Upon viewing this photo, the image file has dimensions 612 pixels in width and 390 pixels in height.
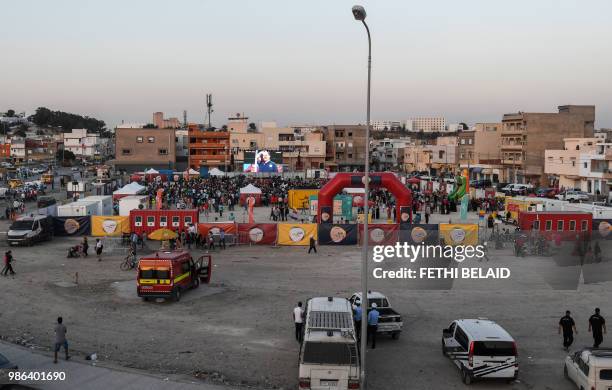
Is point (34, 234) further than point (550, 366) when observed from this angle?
Yes

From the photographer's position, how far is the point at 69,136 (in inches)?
6171

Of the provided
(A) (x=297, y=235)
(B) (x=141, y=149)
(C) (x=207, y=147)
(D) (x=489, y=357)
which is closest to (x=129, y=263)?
(A) (x=297, y=235)

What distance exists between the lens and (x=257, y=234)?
32125mm

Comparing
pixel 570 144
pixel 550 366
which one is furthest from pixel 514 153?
pixel 550 366

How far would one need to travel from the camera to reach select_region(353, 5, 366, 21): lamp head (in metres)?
10.9

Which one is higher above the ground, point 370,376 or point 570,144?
point 570,144

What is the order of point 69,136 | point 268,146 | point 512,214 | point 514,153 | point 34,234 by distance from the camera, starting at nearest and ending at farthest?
point 34,234 → point 512,214 → point 514,153 → point 268,146 → point 69,136

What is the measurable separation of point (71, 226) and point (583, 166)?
2177 inches

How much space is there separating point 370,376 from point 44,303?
1198cm

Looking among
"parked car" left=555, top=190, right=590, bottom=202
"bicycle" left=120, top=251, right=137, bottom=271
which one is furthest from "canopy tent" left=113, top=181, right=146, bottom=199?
"parked car" left=555, top=190, right=590, bottom=202

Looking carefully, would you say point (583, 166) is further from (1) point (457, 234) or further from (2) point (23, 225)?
(2) point (23, 225)

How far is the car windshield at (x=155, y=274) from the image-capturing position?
19.5 metres


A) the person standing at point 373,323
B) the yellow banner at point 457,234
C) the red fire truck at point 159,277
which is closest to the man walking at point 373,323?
the person standing at point 373,323

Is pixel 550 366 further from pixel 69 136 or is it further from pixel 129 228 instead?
pixel 69 136
